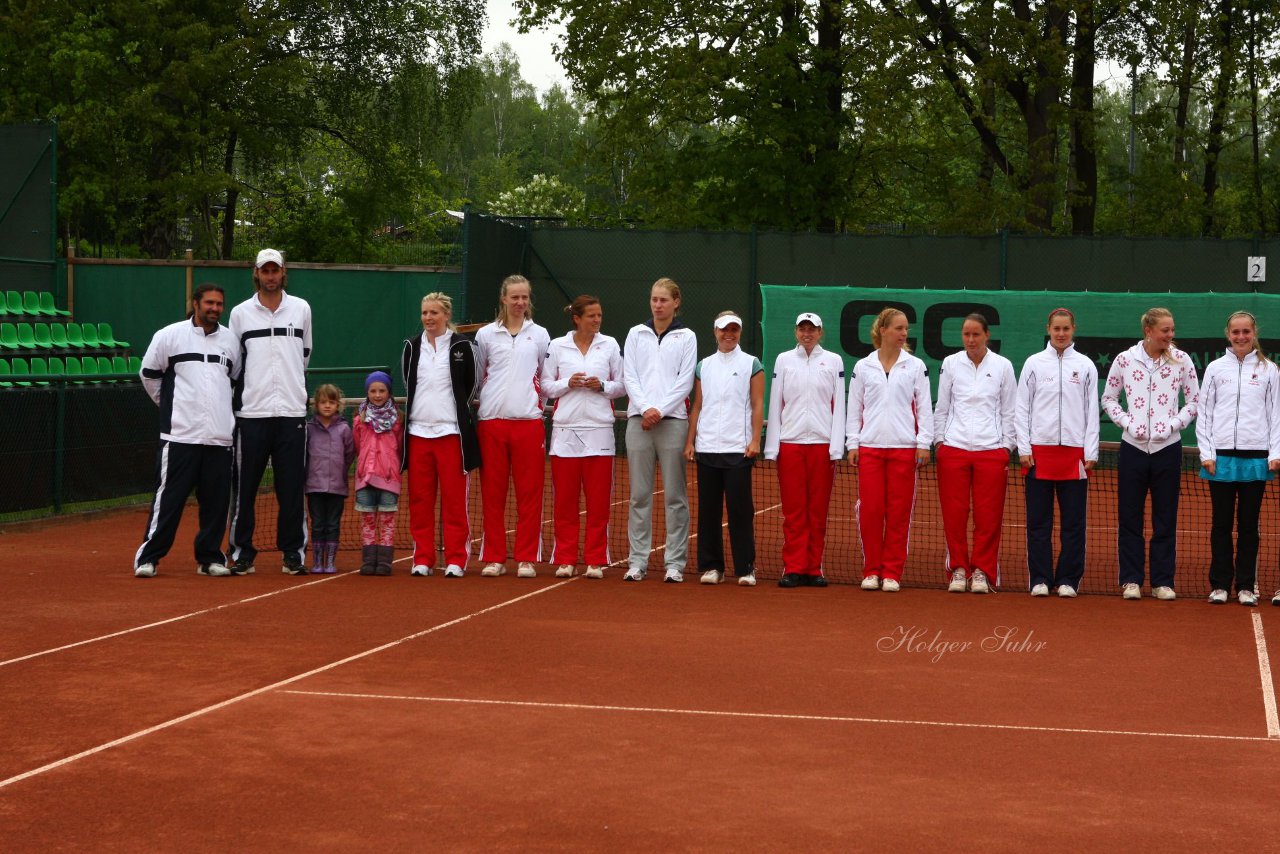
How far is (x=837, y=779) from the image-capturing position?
546 centimetres

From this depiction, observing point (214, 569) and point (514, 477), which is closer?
point (214, 569)

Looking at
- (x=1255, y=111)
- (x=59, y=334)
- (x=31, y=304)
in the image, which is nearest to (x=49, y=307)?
(x=31, y=304)

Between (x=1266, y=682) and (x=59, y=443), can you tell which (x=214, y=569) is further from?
(x=1266, y=682)

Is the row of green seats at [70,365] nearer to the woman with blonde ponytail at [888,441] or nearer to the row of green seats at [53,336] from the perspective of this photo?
the row of green seats at [53,336]

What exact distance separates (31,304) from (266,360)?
1149 cm

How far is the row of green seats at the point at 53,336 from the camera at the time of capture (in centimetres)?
1827

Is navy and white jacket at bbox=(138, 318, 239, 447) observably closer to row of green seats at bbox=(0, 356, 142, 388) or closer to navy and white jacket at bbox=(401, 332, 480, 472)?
navy and white jacket at bbox=(401, 332, 480, 472)

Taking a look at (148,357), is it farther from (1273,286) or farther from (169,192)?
(169,192)

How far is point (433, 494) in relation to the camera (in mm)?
10195

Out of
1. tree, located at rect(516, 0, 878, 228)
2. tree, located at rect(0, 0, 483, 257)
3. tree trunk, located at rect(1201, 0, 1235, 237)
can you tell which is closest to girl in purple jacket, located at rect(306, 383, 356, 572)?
tree, located at rect(516, 0, 878, 228)

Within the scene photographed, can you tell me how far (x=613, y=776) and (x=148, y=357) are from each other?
18.2ft

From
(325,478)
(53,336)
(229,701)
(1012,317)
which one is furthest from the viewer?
(53,336)

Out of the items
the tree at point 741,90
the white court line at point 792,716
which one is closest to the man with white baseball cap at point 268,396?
the white court line at point 792,716

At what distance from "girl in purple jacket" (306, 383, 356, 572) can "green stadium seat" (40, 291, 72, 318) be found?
35.9 feet
